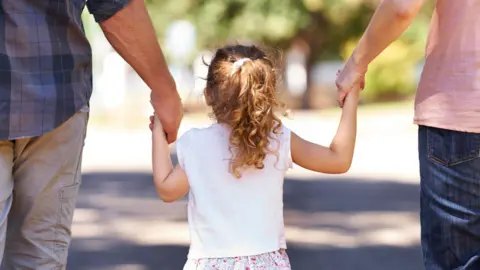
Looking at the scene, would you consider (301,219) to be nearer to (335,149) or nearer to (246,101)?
(335,149)

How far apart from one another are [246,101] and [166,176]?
405 mm

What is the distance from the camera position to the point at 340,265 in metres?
6.54

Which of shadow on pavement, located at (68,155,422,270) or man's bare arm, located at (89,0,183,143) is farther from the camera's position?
shadow on pavement, located at (68,155,422,270)

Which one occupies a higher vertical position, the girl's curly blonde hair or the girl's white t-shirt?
the girl's curly blonde hair

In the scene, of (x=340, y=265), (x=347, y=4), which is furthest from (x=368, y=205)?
(x=347, y=4)

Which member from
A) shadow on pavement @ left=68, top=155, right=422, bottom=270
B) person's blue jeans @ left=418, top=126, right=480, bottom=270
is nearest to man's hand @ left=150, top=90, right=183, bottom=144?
person's blue jeans @ left=418, top=126, right=480, bottom=270

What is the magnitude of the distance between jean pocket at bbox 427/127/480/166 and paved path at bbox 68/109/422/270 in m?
3.27

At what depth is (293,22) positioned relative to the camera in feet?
89.4

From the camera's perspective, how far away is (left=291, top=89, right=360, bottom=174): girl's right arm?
3438 millimetres

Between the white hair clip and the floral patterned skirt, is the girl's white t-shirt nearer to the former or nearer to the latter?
the floral patterned skirt

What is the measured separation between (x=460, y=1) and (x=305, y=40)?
27051 mm

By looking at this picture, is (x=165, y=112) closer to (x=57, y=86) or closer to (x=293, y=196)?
(x=57, y=86)

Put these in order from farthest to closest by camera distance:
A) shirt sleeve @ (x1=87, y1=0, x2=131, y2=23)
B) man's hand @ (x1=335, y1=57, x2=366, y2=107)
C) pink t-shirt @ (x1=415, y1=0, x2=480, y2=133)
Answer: man's hand @ (x1=335, y1=57, x2=366, y2=107) < shirt sleeve @ (x1=87, y1=0, x2=131, y2=23) < pink t-shirt @ (x1=415, y1=0, x2=480, y2=133)

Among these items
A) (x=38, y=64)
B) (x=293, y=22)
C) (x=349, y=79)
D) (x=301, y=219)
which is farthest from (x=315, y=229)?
(x=293, y=22)
